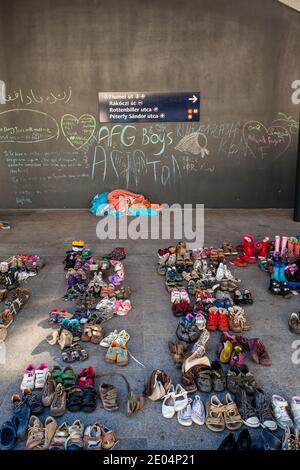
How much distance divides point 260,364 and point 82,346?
151 cm

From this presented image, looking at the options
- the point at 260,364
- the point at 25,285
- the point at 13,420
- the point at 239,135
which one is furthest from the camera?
the point at 239,135

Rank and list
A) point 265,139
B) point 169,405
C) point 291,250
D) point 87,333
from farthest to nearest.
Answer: point 265,139 → point 291,250 → point 87,333 → point 169,405

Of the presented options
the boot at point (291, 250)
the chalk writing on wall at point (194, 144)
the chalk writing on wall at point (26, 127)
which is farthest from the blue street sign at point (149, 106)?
the boot at point (291, 250)

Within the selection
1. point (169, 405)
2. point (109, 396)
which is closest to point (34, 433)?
point (109, 396)

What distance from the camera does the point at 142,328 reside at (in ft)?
12.6

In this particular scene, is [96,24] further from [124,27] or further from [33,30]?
[33,30]

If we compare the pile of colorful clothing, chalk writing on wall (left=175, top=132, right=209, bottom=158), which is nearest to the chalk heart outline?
the pile of colorful clothing

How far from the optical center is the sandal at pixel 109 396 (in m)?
2.75

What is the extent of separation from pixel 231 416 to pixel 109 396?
0.83 metres

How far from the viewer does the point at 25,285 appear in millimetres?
4844

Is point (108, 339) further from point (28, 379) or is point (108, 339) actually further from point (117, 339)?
point (28, 379)

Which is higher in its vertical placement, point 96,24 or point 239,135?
point 96,24

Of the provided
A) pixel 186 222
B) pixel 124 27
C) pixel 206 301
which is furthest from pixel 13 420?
pixel 124 27

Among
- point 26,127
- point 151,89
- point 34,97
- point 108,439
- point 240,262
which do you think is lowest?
point 108,439
